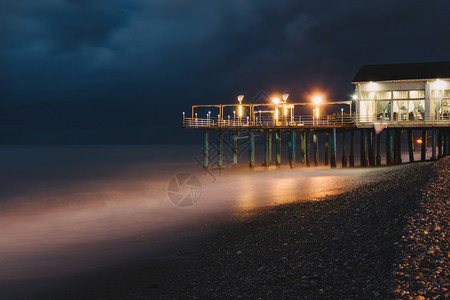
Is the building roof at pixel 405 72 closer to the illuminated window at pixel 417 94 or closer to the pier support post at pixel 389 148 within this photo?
the illuminated window at pixel 417 94

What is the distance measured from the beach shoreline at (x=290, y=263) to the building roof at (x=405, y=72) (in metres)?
20.0

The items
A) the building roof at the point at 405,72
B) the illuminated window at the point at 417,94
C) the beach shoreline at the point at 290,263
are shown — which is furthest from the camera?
the illuminated window at the point at 417,94

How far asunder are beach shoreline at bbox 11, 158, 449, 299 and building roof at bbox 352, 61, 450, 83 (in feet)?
65.6

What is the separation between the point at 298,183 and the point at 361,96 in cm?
1063

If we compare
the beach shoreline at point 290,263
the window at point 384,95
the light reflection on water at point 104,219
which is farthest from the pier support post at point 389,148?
the beach shoreline at point 290,263

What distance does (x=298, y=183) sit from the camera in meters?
24.7

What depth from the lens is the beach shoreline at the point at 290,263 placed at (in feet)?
21.5

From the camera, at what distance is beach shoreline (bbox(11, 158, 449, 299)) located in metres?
6.56

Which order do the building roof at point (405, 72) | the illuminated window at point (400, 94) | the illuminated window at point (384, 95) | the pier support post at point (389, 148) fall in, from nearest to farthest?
the building roof at point (405, 72) → the illuminated window at point (400, 94) → the illuminated window at point (384, 95) → the pier support post at point (389, 148)

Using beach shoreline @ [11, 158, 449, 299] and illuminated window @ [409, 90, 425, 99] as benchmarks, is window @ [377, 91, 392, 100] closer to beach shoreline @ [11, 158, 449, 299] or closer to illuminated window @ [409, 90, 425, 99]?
illuminated window @ [409, 90, 425, 99]

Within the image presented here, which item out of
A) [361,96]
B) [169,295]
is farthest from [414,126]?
[169,295]

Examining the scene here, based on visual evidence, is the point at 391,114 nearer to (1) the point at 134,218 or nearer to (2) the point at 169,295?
(1) the point at 134,218

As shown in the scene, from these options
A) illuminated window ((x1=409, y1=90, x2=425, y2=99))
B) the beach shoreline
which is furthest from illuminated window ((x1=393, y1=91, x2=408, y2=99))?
the beach shoreline

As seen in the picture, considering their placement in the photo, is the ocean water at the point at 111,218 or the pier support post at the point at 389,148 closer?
the ocean water at the point at 111,218
